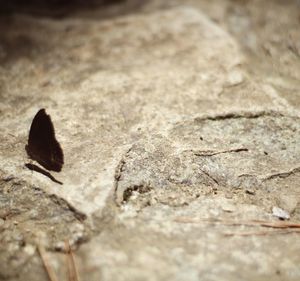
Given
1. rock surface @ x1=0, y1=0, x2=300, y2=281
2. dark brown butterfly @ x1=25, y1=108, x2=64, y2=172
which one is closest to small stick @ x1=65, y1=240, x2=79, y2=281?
rock surface @ x1=0, y1=0, x2=300, y2=281

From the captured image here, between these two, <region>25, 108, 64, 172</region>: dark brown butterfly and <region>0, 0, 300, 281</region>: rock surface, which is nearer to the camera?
<region>0, 0, 300, 281</region>: rock surface

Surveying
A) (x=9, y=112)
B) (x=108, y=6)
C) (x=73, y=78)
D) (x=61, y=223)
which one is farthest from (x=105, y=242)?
Result: (x=108, y=6)

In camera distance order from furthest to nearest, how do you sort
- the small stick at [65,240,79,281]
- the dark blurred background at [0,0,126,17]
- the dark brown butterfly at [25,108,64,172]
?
the dark blurred background at [0,0,126,17] < the dark brown butterfly at [25,108,64,172] < the small stick at [65,240,79,281]

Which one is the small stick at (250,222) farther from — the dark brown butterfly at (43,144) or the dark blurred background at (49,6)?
the dark blurred background at (49,6)

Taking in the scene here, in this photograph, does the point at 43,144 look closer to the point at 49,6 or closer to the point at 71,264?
the point at 71,264

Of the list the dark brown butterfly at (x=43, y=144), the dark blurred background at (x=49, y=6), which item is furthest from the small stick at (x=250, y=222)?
the dark blurred background at (x=49, y=6)

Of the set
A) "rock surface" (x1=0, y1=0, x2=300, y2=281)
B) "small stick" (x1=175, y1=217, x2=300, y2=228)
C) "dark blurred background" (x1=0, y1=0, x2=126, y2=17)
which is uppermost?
"dark blurred background" (x1=0, y1=0, x2=126, y2=17)

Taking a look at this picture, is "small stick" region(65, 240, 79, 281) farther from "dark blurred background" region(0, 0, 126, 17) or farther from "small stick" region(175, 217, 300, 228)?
"dark blurred background" region(0, 0, 126, 17)
